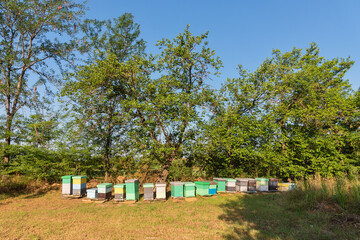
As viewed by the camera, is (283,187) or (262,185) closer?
(262,185)

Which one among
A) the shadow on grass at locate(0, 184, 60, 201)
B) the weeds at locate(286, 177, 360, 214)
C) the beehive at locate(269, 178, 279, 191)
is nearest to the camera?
the weeds at locate(286, 177, 360, 214)

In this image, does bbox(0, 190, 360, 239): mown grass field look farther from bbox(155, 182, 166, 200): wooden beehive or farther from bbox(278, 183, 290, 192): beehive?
bbox(278, 183, 290, 192): beehive

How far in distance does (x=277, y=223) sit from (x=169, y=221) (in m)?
3.02

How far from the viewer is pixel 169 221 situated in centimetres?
548

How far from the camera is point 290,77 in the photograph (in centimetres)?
1236

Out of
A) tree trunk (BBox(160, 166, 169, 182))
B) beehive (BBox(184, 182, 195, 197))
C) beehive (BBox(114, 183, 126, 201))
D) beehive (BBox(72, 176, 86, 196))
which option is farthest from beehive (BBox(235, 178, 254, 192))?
beehive (BBox(72, 176, 86, 196))

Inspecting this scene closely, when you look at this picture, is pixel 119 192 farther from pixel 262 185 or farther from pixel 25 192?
pixel 262 185

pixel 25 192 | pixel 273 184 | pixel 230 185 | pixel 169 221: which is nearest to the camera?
pixel 169 221

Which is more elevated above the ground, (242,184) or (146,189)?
(146,189)

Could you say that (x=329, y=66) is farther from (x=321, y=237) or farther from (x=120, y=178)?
(x=120, y=178)

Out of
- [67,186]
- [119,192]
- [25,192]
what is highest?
[67,186]

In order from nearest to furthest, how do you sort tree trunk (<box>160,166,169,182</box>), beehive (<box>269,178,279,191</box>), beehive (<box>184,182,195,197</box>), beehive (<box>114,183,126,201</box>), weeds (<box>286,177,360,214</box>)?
weeds (<box>286,177,360,214</box>)
beehive (<box>114,183,126,201</box>)
beehive (<box>184,182,195,197</box>)
beehive (<box>269,178,279,191</box>)
tree trunk (<box>160,166,169,182</box>)

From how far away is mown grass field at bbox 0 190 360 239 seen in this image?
14.6 ft

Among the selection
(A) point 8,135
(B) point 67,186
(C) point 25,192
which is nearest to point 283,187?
(B) point 67,186
